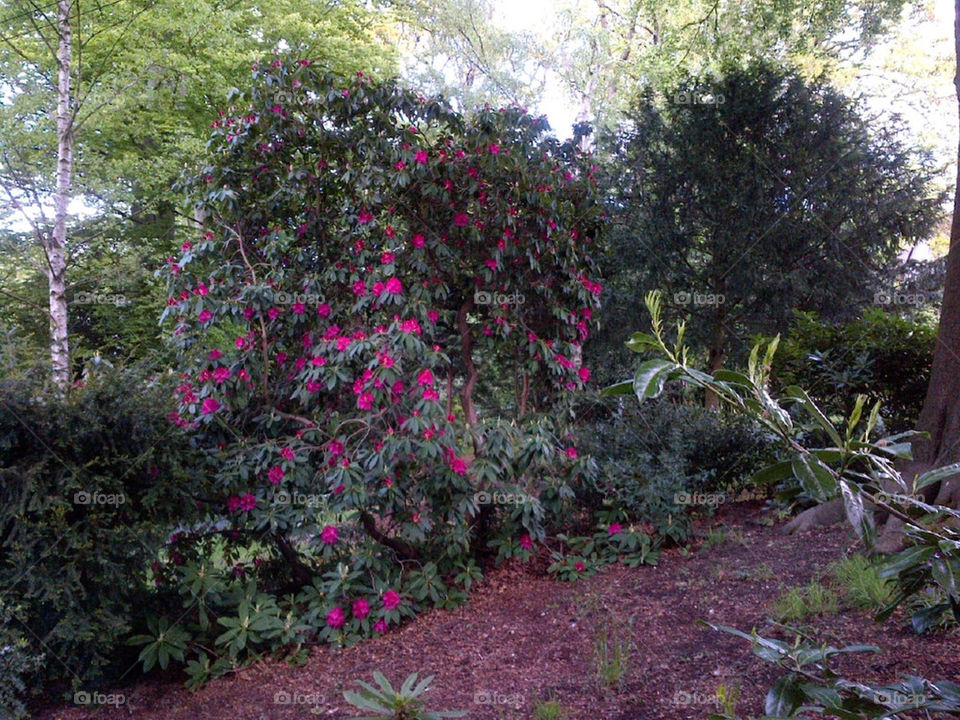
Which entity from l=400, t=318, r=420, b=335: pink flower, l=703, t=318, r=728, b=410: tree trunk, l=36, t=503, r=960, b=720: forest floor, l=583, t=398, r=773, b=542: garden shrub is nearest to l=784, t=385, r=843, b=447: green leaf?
l=36, t=503, r=960, b=720: forest floor

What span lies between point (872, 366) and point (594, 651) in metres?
4.17

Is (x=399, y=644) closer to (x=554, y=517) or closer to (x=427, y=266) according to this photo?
(x=554, y=517)

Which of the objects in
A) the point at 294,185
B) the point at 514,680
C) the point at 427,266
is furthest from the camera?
the point at 294,185

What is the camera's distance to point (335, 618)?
460 cm

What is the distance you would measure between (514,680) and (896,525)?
88.0 inches

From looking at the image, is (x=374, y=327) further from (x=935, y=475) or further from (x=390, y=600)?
(x=935, y=475)

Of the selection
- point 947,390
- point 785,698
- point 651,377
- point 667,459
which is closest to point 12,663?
point 785,698

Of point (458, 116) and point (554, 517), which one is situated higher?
point (458, 116)

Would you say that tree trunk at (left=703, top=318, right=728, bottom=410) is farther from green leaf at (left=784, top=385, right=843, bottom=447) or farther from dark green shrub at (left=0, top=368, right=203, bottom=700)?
green leaf at (left=784, top=385, right=843, bottom=447)

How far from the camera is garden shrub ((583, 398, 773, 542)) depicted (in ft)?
18.7

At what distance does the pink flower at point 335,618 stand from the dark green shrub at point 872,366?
4211mm

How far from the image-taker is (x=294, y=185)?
5.39 meters

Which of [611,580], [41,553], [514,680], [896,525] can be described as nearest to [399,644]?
[514,680]

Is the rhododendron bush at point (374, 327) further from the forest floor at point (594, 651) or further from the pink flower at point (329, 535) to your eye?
the forest floor at point (594, 651)
